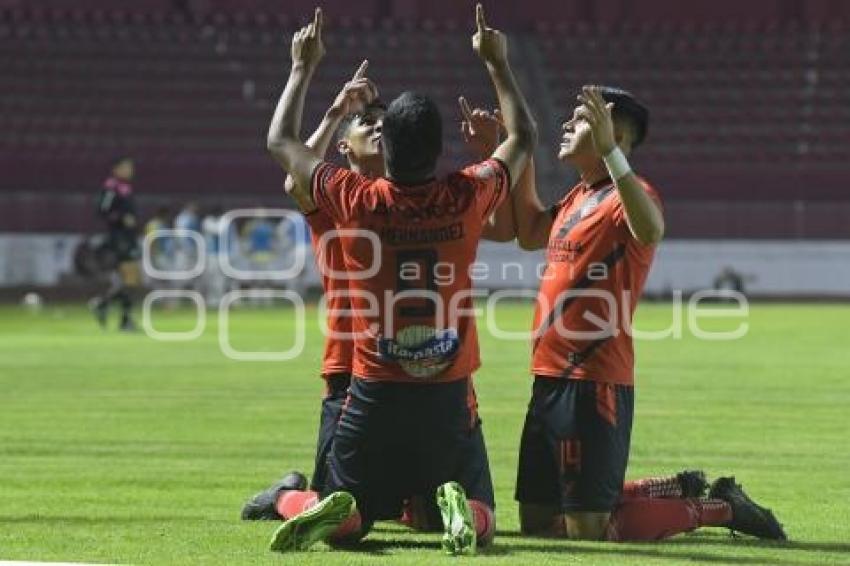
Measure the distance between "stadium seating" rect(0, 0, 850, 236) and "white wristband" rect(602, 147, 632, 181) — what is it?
35.5 meters

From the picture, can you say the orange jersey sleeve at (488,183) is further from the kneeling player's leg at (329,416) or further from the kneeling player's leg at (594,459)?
the kneeling player's leg at (329,416)

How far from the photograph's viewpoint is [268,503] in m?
9.41

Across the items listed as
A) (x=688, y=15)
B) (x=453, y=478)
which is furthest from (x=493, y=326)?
(x=688, y=15)

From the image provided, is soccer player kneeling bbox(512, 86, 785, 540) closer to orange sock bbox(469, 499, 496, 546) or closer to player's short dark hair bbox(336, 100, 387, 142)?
orange sock bbox(469, 499, 496, 546)

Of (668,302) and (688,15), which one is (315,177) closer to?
(668,302)

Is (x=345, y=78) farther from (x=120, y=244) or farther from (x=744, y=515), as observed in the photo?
(x=744, y=515)

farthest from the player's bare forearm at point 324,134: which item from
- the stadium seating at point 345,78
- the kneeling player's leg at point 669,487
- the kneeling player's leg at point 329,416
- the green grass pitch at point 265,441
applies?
the stadium seating at point 345,78

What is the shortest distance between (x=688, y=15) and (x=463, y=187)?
143 feet

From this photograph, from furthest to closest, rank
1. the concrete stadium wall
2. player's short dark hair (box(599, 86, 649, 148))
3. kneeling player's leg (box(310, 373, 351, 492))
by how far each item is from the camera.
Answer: the concrete stadium wall < kneeling player's leg (box(310, 373, 351, 492)) < player's short dark hair (box(599, 86, 649, 148))

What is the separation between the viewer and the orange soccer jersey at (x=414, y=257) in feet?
26.5

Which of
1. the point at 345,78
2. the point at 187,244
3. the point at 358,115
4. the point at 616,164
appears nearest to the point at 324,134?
the point at 358,115

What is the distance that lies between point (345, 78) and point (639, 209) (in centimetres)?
4013

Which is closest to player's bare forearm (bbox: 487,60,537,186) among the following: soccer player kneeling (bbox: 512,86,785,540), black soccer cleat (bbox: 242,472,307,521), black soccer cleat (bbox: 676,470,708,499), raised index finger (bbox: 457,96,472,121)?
soccer player kneeling (bbox: 512,86,785,540)

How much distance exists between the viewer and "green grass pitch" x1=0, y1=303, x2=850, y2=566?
8531 mm
